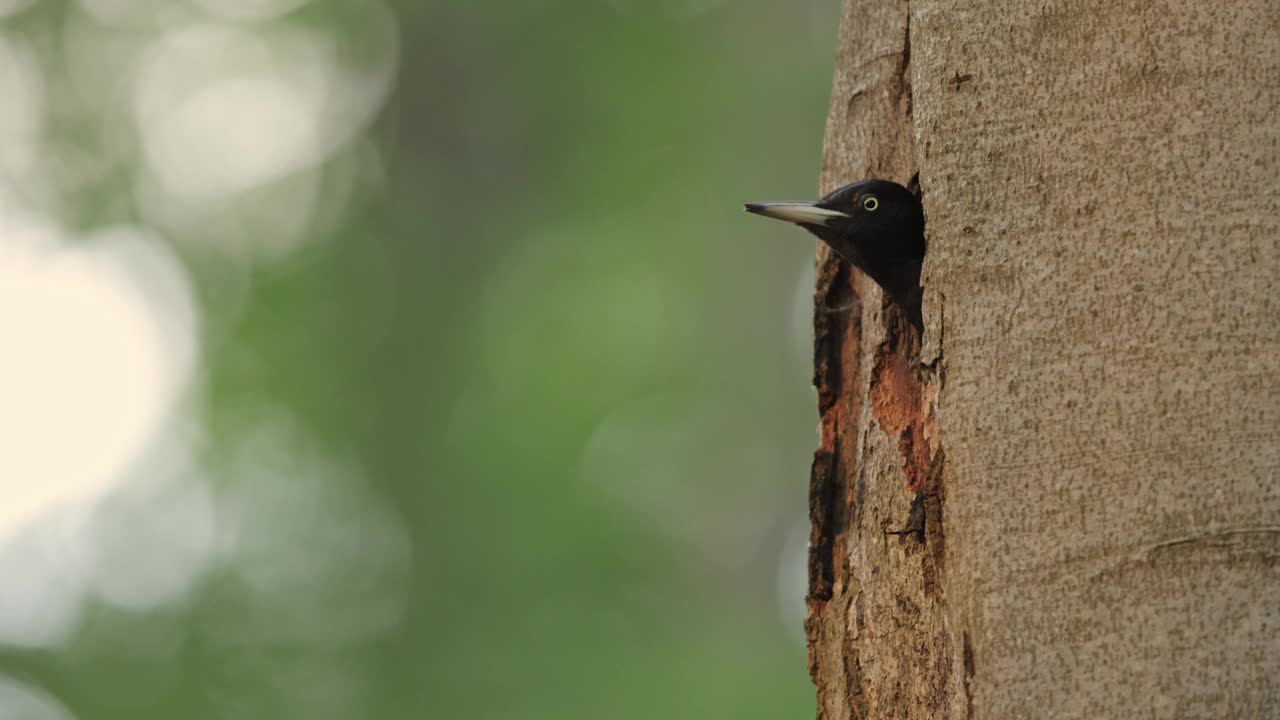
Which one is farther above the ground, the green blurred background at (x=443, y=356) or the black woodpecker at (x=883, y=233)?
the black woodpecker at (x=883, y=233)

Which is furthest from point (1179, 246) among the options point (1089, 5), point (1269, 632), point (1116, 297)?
point (1269, 632)

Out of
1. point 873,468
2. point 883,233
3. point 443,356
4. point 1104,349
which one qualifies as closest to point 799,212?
point 883,233

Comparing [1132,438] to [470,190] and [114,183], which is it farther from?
[114,183]

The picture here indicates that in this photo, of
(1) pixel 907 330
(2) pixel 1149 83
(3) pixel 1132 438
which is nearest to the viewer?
(3) pixel 1132 438

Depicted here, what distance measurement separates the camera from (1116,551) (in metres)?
1.88

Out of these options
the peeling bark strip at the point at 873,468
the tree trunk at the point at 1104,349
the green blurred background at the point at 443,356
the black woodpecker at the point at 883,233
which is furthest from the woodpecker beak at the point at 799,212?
the green blurred background at the point at 443,356

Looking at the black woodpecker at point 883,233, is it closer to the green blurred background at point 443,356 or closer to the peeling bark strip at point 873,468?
the peeling bark strip at point 873,468

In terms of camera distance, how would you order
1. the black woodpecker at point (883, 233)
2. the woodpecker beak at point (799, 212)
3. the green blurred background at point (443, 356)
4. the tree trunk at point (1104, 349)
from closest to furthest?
the tree trunk at point (1104, 349)
the black woodpecker at point (883, 233)
the woodpecker beak at point (799, 212)
the green blurred background at point (443, 356)

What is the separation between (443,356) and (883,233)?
25.4ft

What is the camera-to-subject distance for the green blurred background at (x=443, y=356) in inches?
352

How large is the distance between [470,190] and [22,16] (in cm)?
448

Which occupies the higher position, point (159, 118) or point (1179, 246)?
point (1179, 246)

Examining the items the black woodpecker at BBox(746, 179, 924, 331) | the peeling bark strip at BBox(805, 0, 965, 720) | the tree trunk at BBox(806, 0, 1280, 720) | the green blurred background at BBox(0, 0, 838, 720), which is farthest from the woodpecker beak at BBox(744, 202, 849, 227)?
the green blurred background at BBox(0, 0, 838, 720)

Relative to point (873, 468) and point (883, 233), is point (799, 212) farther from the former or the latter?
point (873, 468)
